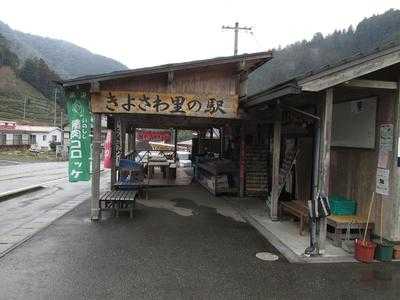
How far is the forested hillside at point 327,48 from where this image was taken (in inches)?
1713

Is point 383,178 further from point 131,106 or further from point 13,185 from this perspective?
point 13,185

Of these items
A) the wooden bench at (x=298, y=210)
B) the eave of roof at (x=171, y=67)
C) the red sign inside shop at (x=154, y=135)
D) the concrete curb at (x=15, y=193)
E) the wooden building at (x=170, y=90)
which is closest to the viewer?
the wooden bench at (x=298, y=210)

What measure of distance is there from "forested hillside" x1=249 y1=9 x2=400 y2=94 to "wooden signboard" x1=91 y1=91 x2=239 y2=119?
31853 millimetres

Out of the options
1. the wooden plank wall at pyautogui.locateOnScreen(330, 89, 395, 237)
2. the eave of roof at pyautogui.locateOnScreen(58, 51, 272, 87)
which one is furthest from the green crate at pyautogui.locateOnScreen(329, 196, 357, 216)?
the eave of roof at pyautogui.locateOnScreen(58, 51, 272, 87)

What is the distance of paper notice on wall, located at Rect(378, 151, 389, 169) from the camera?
7.60 meters

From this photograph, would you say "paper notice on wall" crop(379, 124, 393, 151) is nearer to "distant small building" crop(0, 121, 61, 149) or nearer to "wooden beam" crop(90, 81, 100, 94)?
"wooden beam" crop(90, 81, 100, 94)

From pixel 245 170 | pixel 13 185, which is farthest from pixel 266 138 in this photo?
pixel 13 185

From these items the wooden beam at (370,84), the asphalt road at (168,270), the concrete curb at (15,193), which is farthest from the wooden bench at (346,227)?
the concrete curb at (15,193)

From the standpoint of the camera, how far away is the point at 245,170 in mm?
14648

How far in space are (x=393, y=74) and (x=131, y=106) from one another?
19.3 ft

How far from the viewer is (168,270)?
6.61 meters

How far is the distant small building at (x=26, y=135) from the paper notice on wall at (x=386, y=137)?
203ft

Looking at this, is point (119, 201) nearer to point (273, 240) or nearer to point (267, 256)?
point (273, 240)

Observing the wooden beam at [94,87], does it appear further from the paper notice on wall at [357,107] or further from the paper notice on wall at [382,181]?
the paper notice on wall at [382,181]
